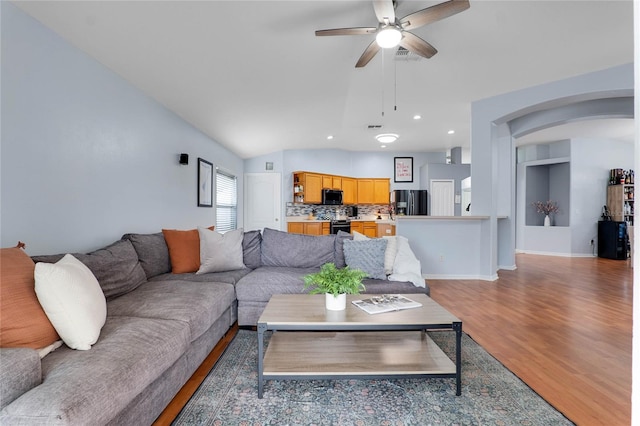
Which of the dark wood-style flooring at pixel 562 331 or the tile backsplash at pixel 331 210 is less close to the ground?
the tile backsplash at pixel 331 210

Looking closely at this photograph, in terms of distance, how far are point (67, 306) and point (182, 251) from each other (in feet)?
5.76

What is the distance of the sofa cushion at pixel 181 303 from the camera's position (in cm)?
183

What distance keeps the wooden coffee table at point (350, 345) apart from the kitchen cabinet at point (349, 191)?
5929mm

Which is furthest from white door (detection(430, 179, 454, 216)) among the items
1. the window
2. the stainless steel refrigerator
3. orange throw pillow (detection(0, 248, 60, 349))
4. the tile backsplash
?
orange throw pillow (detection(0, 248, 60, 349))

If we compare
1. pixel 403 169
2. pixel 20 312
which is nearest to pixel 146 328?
pixel 20 312

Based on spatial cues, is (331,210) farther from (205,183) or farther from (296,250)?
(296,250)

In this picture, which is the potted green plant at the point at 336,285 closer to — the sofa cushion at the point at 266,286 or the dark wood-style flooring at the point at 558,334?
the sofa cushion at the point at 266,286

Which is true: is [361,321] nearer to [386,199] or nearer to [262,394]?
[262,394]

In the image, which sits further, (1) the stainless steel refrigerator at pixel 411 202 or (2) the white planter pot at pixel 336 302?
(1) the stainless steel refrigerator at pixel 411 202

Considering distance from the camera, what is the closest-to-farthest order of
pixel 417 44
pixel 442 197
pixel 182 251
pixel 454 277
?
pixel 417 44 < pixel 182 251 < pixel 454 277 < pixel 442 197

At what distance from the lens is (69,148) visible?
2.43m

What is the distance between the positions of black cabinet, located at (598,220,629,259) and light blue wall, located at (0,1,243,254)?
890 centimetres

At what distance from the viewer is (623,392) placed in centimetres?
180

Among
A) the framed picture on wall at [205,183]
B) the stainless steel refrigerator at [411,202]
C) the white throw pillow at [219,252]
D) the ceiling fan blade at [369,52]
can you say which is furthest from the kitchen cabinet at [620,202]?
the framed picture on wall at [205,183]
